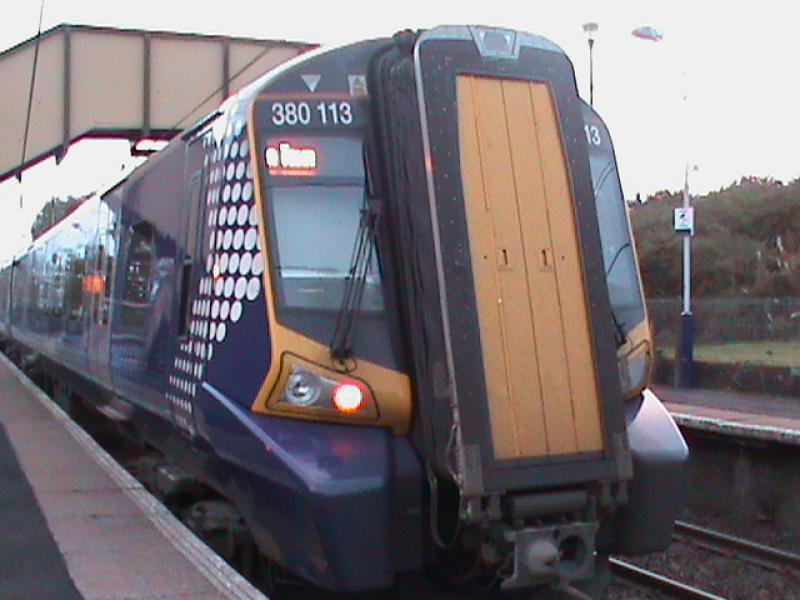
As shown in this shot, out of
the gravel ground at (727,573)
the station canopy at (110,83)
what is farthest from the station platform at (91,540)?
the station canopy at (110,83)

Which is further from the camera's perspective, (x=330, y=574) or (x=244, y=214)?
(x=244, y=214)

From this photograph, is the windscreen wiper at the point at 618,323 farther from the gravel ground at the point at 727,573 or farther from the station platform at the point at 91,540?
the gravel ground at the point at 727,573

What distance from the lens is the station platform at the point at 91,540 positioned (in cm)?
590

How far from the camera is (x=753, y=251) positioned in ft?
125

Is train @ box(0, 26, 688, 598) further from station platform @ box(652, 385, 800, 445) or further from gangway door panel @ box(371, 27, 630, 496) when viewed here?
station platform @ box(652, 385, 800, 445)

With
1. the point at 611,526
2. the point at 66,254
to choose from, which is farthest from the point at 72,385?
the point at 611,526

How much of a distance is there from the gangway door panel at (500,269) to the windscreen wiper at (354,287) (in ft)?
0.46

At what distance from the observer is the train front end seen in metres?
5.38

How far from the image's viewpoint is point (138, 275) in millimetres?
8555

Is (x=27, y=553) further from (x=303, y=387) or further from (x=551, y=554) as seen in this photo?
(x=551, y=554)

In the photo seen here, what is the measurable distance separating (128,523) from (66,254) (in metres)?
7.84

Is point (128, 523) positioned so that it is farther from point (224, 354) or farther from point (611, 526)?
point (611, 526)

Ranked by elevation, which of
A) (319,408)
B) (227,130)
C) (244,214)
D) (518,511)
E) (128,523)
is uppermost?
(227,130)

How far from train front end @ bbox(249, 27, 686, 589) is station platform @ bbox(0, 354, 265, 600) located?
3.59ft
